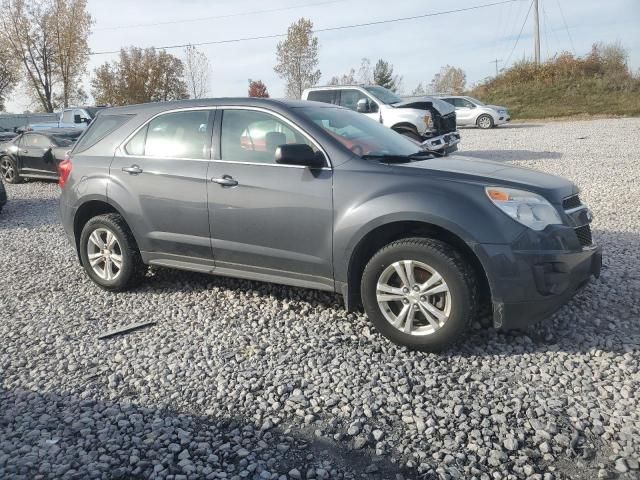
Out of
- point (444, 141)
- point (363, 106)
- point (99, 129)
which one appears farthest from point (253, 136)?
point (363, 106)

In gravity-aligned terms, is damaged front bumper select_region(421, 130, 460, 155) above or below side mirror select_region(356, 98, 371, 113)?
below

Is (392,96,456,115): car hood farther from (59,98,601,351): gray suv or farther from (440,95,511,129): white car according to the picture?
(440,95,511,129): white car

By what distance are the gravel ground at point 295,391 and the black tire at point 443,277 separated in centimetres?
13

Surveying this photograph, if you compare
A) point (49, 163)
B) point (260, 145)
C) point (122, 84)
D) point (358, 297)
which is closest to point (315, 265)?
point (358, 297)

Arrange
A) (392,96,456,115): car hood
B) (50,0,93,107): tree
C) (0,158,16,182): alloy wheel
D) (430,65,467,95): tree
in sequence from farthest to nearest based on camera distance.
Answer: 1. (430,65,467,95): tree
2. (50,0,93,107): tree
3. (0,158,16,182): alloy wheel
4. (392,96,456,115): car hood

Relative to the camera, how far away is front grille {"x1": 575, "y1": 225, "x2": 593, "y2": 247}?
373cm

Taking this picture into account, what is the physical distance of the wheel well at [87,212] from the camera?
5.28 m

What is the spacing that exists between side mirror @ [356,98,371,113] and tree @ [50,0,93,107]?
3963cm

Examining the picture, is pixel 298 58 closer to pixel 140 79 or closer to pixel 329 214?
pixel 140 79

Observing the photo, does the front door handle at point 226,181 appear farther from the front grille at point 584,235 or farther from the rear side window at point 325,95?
the rear side window at point 325,95

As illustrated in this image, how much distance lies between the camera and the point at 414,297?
3730mm

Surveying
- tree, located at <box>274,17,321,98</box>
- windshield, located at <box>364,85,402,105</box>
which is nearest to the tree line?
tree, located at <box>274,17,321,98</box>

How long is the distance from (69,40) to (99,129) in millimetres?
46486

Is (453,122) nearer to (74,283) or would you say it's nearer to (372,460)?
(74,283)
